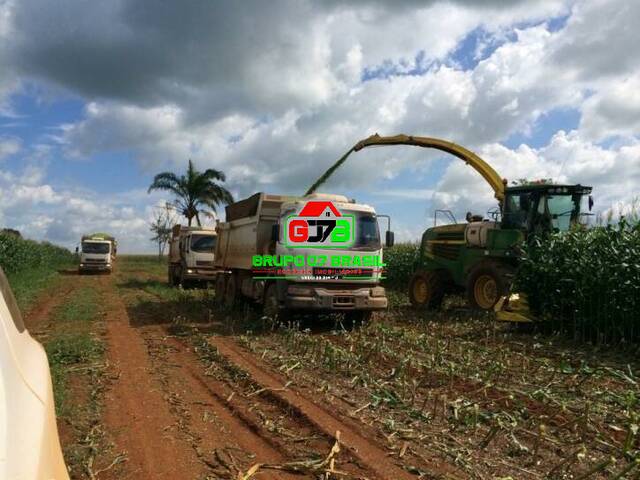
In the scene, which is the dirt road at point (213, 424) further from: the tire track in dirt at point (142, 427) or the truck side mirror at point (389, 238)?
the truck side mirror at point (389, 238)

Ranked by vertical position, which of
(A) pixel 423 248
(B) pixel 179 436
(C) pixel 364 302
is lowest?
(B) pixel 179 436

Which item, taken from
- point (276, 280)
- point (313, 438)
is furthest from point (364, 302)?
point (313, 438)

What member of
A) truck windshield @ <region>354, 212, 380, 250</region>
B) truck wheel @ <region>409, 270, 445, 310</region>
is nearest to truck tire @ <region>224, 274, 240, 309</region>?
truck windshield @ <region>354, 212, 380, 250</region>

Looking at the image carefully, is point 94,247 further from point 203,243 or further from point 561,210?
point 561,210

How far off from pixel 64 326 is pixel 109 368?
16.9 feet

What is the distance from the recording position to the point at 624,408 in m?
5.98

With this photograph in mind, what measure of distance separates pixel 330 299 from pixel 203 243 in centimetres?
1246

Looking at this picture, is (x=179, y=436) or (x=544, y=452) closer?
(x=544, y=452)

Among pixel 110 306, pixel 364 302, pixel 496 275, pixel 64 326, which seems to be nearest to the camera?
pixel 364 302

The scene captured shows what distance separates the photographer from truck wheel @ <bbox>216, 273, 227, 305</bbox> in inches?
627

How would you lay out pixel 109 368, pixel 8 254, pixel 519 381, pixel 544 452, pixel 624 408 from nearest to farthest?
pixel 544 452, pixel 624 408, pixel 519 381, pixel 109 368, pixel 8 254

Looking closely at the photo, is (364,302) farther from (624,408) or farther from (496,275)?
(624,408)

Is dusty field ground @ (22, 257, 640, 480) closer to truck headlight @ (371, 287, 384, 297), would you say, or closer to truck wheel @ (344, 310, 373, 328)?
truck headlight @ (371, 287, 384, 297)

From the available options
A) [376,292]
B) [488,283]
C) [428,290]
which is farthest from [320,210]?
[428,290]
